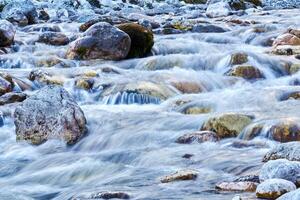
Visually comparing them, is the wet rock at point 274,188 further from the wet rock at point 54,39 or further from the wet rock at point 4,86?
the wet rock at point 54,39

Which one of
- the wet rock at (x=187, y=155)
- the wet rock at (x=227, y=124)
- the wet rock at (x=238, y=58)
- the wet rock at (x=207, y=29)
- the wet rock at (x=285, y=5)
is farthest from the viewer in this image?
the wet rock at (x=285, y=5)

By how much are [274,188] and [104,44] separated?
8.52 meters

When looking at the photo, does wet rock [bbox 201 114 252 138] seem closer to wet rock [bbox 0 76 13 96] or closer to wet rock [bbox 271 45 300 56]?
wet rock [bbox 0 76 13 96]

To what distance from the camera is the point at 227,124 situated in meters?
7.27

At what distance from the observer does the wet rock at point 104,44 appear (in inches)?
492

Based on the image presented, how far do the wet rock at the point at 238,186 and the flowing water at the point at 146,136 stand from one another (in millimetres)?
95

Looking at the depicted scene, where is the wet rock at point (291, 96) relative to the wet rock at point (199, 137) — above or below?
below

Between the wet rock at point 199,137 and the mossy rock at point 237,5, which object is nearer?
the wet rock at point 199,137

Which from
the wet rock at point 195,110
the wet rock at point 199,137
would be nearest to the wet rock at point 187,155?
the wet rock at point 199,137

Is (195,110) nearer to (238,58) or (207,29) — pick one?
(238,58)

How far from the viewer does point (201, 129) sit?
24.5ft

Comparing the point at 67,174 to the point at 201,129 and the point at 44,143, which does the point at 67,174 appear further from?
the point at 201,129

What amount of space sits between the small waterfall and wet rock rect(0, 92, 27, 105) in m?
1.31

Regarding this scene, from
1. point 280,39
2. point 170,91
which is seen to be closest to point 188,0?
point 280,39
